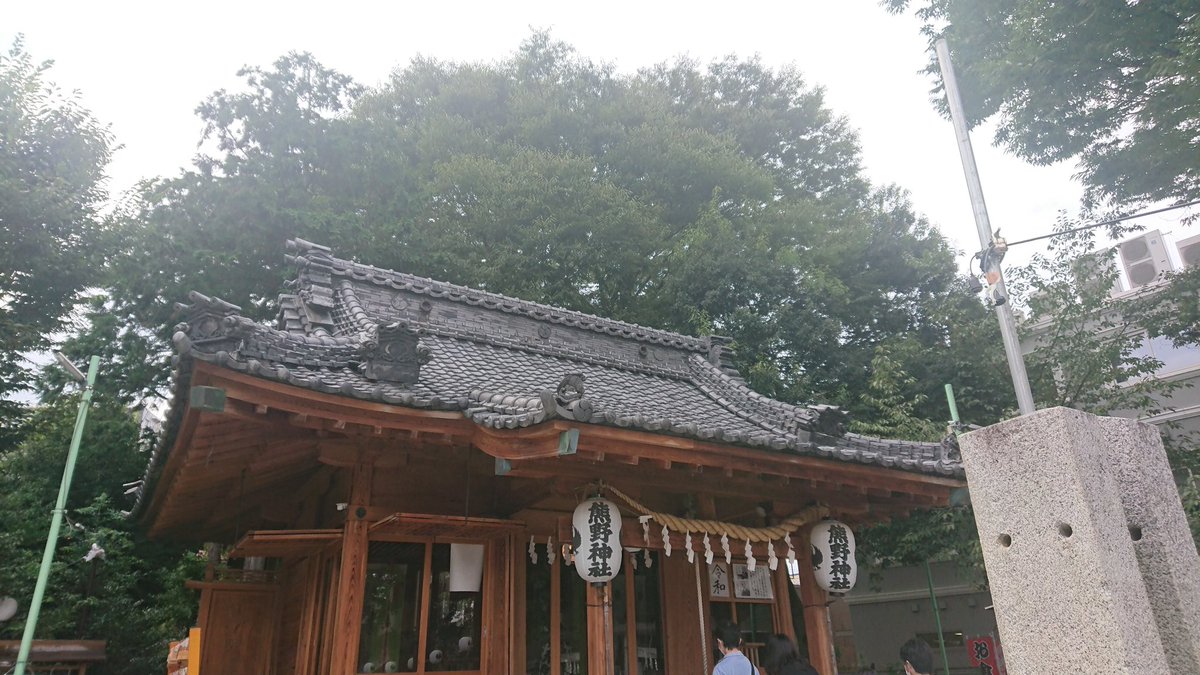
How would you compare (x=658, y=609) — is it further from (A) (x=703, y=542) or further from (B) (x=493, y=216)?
(B) (x=493, y=216)

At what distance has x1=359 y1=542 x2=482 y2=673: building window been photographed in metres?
6.51

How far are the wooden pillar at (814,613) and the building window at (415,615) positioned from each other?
3511mm

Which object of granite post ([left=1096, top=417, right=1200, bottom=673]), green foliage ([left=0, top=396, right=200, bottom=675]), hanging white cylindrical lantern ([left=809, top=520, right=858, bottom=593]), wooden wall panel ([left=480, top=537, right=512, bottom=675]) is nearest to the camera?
granite post ([left=1096, top=417, right=1200, bottom=673])

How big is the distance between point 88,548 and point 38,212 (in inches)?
223

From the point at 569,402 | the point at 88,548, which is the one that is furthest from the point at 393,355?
the point at 88,548

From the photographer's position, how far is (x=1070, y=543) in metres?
3.61

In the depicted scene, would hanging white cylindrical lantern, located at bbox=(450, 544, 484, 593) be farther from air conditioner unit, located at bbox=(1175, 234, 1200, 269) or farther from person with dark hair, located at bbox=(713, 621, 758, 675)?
air conditioner unit, located at bbox=(1175, 234, 1200, 269)

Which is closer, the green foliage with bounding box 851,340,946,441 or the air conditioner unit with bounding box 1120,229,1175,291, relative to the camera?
the green foliage with bounding box 851,340,946,441

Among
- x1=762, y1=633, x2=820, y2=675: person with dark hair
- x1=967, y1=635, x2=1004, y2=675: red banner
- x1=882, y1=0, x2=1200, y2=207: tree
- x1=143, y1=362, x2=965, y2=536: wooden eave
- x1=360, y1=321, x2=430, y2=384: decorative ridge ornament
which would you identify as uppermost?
x1=882, y1=0, x2=1200, y2=207: tree

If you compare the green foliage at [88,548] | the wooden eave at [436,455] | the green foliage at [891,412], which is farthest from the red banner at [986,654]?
the green foliage at [88,548]

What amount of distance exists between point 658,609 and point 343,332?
Answer: 4.83 m

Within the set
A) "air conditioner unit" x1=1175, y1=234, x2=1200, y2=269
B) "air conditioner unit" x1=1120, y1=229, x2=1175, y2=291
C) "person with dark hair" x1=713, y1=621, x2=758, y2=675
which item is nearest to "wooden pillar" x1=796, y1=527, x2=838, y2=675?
"person with dark hair" x1=713, y1=621, x2=758, y2=675

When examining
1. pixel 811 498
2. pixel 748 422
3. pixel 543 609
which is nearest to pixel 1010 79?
pixel 748 422

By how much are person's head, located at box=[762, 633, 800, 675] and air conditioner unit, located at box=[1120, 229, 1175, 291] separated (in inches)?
772
